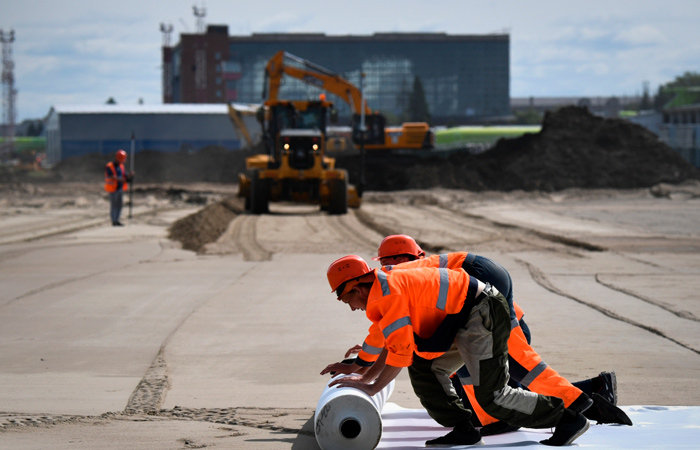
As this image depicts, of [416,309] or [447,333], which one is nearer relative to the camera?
[416,309]

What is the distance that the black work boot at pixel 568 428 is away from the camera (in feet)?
17.4

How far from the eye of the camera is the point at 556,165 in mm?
42219

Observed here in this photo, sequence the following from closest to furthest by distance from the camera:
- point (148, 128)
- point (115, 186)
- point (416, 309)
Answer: point (416, 309), point (115, 186), point (148, 128)

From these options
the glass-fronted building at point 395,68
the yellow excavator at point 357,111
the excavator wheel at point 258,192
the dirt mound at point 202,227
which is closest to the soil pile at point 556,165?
the yellow excavator at point 357,111

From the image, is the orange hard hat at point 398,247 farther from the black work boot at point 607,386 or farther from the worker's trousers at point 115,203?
the worker's trousers at point 115,203

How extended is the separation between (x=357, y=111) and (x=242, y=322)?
26.7 m

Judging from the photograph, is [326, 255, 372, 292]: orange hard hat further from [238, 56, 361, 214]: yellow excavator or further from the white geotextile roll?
[238, 56, 361, 214]: yellow excavator

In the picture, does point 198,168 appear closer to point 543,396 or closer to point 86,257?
point 86,257

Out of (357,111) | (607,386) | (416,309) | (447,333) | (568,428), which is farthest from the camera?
(357,111)

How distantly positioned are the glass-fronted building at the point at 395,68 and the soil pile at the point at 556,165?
8782 cm

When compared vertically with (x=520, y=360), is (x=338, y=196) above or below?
below

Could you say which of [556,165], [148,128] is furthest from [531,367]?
[148,128]

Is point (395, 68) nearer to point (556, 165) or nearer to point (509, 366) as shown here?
point (556, 165)

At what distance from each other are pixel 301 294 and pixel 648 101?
134 m
